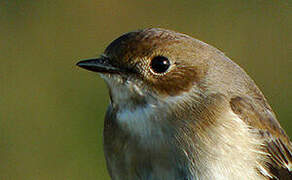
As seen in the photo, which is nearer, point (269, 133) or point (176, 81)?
point (176, 81)

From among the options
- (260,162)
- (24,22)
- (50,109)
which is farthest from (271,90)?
(260,162)

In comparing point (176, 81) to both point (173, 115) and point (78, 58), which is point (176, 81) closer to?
point (173, 115)

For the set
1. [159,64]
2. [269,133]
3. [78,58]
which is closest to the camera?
[159,64]

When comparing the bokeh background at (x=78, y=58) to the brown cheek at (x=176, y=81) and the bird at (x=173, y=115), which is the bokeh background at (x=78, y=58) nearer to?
the bird at (x=173, y=115)

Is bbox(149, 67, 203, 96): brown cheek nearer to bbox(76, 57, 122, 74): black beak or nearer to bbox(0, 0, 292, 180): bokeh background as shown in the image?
bbox(76, 57, 122, 74): black beak

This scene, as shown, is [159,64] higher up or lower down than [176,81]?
higher up

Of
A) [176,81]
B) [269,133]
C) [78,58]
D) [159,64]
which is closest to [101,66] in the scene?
[159,64]

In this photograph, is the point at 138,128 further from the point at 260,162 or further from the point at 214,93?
the point at 260,162

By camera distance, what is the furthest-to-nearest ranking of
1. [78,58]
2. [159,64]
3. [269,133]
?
[78,58] < [269,133] < [159,64]
